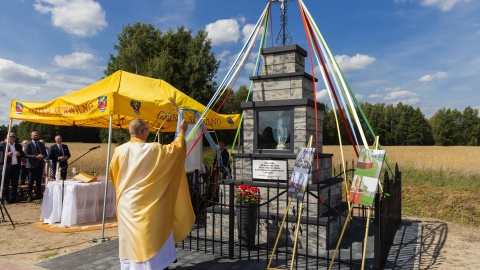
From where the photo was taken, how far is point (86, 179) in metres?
7.93

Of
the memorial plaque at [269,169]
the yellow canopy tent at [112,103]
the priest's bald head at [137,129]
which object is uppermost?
the yellow canopy tent at [112,103]

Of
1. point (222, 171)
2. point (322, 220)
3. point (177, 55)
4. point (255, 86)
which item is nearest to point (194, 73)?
point (177, 55)

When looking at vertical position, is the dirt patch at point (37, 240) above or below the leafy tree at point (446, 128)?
below

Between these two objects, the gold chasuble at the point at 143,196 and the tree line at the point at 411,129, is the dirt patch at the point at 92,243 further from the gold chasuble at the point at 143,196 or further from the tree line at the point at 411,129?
the tree line at the point at 411,129

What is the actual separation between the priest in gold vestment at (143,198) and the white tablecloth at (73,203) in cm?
416

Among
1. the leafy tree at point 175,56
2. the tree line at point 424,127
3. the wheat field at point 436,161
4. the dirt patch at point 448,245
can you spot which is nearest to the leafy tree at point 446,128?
the tree line at point 424,127

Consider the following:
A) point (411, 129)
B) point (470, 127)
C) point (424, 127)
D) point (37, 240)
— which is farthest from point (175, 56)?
point (470, 127)

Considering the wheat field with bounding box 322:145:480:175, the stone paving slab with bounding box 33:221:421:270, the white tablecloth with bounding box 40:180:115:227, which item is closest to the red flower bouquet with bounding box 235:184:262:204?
the stone paving slab with bounding box 33:221:421:270

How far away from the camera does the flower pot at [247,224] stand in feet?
18.0

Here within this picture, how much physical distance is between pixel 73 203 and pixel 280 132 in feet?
16.4

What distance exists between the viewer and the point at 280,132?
6.32 m

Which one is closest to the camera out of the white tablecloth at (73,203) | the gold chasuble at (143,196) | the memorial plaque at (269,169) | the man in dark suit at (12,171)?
the gold chasuble at (143,196)

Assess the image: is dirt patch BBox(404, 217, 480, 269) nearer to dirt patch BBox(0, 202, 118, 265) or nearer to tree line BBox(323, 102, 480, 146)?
dirt patch BBox(0, 202, 118, 265)

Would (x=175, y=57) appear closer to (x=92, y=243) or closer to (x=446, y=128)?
(x=92, y=243)
